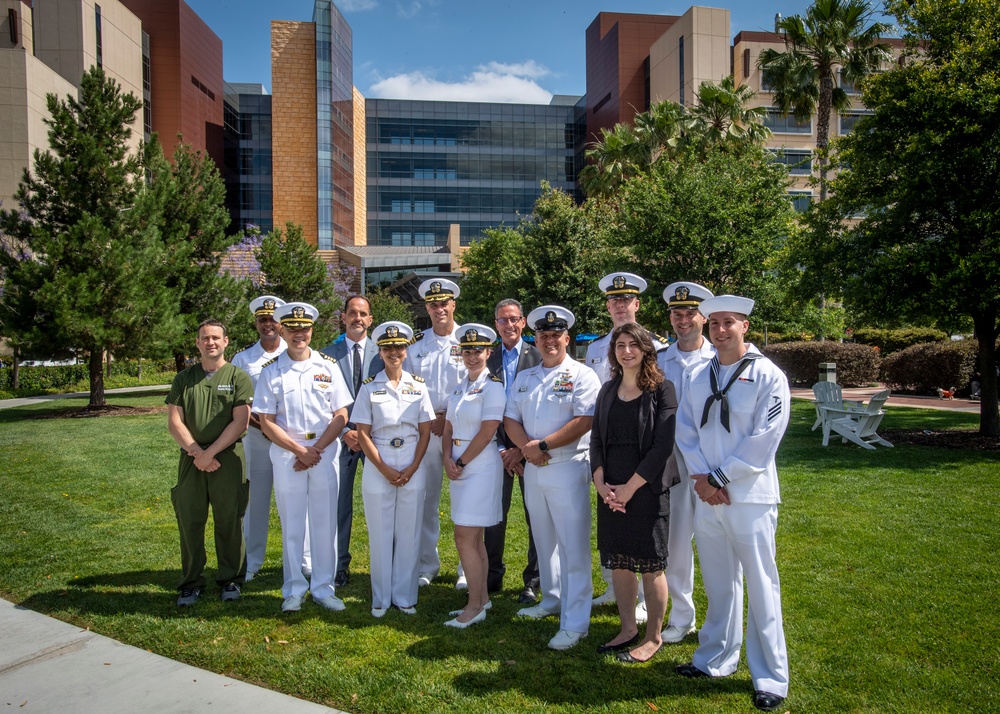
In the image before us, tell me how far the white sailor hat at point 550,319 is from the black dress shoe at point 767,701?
251cm

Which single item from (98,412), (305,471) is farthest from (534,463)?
(98,412)

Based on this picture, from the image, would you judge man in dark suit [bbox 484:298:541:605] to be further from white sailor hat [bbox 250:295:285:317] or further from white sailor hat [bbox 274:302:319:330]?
white sailor hat [bbox 250:295:285:317]

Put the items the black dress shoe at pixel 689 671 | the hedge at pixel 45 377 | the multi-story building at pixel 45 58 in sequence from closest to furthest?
the black dress shoe at pixel 689 671 < the hedge at pixel 45 377 < the multi-story building at pixel 45 58

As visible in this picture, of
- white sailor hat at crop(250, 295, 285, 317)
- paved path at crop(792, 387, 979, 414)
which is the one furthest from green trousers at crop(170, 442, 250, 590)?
paved path at crop(792, 387, 979, 414)

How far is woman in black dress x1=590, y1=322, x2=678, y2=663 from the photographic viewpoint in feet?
13.9

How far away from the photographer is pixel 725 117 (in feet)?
84.3

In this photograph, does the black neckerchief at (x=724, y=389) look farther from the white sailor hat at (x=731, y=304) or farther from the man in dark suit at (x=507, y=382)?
the man in dark suit at (x=507, y=382)

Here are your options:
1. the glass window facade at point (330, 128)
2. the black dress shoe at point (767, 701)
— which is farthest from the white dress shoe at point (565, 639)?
the glass window facade at point (330, 128)

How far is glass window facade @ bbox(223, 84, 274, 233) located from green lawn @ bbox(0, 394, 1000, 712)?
69.9 metres

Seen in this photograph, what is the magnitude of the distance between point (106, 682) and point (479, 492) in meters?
2.54

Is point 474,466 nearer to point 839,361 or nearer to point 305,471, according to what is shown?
point 305,471

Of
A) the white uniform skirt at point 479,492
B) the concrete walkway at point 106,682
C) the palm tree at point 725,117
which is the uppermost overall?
the palm tree at point 725,117

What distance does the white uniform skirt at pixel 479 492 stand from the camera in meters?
4.93

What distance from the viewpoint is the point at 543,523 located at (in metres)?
4.87
